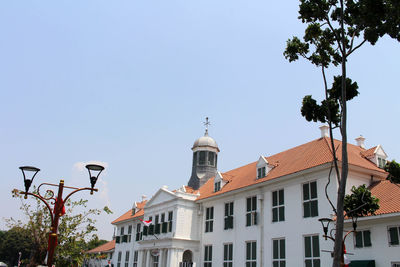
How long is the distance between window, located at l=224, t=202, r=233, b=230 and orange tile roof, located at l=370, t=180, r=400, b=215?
10.0 meters

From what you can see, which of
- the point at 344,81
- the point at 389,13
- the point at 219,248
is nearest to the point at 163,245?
the point at 219,248

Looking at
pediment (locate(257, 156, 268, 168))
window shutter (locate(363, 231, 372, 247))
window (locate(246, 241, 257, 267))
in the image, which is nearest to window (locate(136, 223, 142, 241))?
window (locate(246, 241, 257, 267))

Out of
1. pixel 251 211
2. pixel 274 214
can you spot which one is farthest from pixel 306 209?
pixel 251 211

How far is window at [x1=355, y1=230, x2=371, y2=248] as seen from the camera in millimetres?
16969

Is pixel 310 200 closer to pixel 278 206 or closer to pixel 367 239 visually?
pixel 278 206

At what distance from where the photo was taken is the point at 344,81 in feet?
38.5

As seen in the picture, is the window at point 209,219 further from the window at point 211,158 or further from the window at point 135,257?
the window at point 135,257

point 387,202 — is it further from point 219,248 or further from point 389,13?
point 219,248

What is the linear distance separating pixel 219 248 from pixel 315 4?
19496 mm

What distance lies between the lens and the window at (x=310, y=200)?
20.3m

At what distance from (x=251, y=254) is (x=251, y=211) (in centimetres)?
274

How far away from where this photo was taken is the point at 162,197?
3294 cm

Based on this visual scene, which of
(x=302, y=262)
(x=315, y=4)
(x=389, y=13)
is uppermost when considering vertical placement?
(x=315, y=4)

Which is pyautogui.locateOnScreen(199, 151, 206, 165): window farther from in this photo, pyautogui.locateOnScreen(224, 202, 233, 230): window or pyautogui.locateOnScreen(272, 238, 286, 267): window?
Answer: pyautogui.locateOnScreen(272, 238, 286, 267): window
